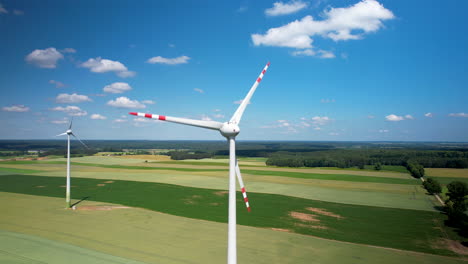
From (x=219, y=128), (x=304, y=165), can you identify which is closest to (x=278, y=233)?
(x=219, y=128)

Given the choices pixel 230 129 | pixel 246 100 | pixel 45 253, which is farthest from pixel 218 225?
pixel 230 129

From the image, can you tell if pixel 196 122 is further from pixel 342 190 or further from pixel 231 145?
pixel 342 190

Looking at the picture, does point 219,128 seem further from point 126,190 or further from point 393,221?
point 126,190

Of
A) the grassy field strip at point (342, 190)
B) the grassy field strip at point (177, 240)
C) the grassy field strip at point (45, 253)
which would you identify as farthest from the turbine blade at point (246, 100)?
the grassy field strip at point (342, 190)

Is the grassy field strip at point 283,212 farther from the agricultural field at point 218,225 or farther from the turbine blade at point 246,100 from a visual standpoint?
the turbine blade at point 246,100

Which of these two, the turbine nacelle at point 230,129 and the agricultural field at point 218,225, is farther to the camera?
the agricultural field at point 218,225

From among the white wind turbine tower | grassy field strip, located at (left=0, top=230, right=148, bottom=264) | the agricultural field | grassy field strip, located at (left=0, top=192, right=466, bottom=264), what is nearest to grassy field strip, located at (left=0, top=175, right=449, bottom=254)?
the agricultural field

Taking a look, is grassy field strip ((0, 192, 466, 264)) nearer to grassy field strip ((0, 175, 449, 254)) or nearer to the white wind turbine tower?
grassy field strip ((0, 175, 449, 254))
